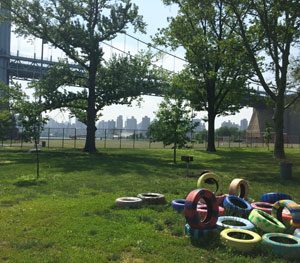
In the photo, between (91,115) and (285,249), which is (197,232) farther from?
(91,115)

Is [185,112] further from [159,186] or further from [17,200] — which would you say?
[17,200]

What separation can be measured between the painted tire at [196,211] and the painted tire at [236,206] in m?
Answer: 1.26

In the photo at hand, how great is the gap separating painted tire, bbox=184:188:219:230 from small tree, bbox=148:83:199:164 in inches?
475

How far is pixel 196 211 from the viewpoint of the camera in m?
5.08

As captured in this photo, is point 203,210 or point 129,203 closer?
point 203,210

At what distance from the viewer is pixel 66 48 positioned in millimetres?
25969

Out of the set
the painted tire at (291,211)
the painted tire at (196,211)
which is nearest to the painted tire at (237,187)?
the painted tire at (291,211)

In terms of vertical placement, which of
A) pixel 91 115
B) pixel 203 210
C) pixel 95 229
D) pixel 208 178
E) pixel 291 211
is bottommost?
pixel 95 229

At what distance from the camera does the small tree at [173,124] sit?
1753 centimetres

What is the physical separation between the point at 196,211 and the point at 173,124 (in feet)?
41.4

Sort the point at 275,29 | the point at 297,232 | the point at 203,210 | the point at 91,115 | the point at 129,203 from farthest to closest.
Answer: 1. the point at 91,115
2. the point at 275,29
3. the point at 129,203
4. the point at 203,210
5. the point at 297,232

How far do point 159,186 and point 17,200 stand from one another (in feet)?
15.0

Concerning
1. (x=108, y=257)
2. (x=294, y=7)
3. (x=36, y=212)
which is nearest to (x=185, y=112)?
(x=294, y=7)

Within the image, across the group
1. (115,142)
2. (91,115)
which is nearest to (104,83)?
(91,115)
